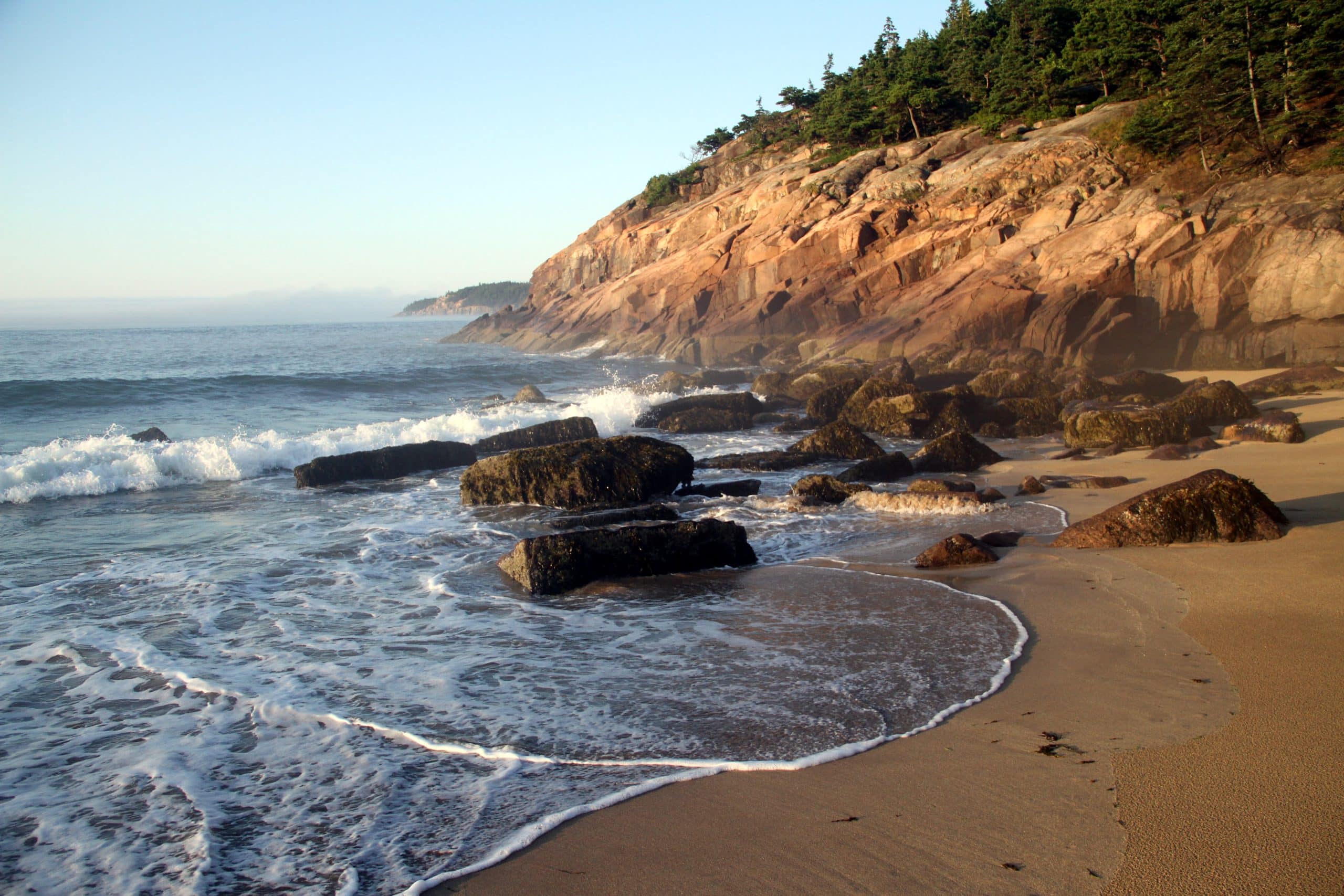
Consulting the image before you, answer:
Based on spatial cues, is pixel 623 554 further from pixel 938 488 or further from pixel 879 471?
pixel 879 471

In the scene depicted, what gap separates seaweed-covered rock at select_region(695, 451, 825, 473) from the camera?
1320 cm

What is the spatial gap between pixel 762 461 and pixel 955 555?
6015mm

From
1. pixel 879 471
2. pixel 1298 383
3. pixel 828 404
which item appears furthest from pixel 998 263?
pixel 879 471

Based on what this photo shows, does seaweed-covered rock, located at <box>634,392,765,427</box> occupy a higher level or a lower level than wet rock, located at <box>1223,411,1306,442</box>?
higher

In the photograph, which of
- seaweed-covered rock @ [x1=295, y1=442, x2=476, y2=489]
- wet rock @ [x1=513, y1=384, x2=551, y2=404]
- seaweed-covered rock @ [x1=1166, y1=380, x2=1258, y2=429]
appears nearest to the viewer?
seaweed-covered rock @ [x1=295, y1=442, x2=476, y2=489]

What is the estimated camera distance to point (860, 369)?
78.0 ft

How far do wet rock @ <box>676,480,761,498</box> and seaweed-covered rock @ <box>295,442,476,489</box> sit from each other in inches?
202

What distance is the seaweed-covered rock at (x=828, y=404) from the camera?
18312 millimetres

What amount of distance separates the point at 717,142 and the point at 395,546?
63371 mm

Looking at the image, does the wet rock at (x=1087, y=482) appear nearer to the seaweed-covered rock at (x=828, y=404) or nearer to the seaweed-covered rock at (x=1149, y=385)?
the seaweed-covered rock at (x=1149, y=385)

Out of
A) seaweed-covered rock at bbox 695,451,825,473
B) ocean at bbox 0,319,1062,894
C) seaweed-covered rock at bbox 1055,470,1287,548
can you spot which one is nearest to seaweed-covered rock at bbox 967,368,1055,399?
seaweed-covered rock at bbox 695,451,825,473

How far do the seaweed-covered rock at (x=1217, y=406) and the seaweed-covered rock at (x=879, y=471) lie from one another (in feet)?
17.2

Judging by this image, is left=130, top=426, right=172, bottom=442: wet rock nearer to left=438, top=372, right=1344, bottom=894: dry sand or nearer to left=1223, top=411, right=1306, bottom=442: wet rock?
left=438, top=372, right=1344, bottom=894: dry sand

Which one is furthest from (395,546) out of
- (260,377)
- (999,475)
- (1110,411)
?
(260,377)
